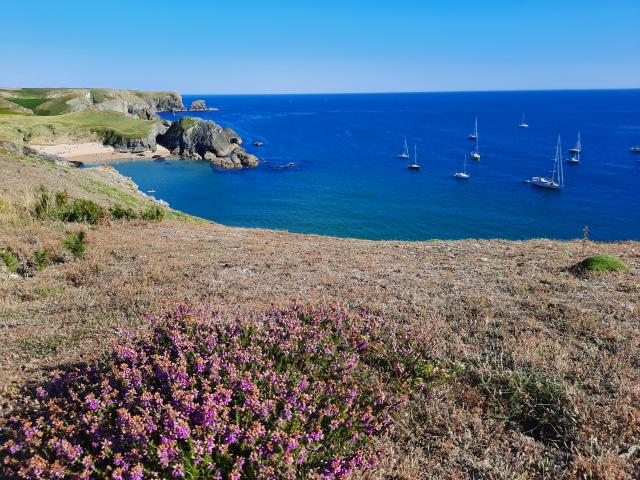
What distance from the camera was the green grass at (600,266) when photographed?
10.8 metres


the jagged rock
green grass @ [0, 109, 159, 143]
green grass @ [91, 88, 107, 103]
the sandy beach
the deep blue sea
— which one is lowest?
the deep blue sea

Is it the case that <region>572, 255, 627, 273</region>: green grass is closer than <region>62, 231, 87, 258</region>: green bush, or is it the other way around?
<region>572, 255, 627, 273</region>: green grass

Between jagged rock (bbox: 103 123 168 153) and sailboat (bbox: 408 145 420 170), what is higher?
jagged rock (bbox: 103 123 168 153)

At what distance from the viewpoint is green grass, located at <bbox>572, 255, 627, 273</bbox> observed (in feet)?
35.3

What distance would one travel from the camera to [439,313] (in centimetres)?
773

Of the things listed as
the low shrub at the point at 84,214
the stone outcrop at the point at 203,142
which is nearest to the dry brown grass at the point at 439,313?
the low shrub at the point at 84,214

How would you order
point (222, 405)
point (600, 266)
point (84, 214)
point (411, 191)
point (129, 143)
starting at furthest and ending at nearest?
point (129, 143)
point (411, 191)
point (84, 214)
point (600, 266)
point (222, 405)

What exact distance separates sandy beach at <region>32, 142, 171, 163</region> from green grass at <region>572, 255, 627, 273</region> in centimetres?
10114

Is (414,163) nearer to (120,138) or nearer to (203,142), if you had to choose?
(203,142)

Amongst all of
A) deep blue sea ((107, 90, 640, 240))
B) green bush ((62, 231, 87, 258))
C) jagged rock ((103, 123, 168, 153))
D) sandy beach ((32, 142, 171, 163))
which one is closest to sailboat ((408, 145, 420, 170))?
deep blue sea ((107, 90, 640, 240))

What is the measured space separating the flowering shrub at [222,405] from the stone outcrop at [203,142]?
94.0 metres

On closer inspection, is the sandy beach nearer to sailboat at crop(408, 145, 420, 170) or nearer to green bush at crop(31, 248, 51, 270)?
sailboat at crop(408, 145, 420, 170)

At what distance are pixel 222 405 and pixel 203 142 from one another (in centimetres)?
10603

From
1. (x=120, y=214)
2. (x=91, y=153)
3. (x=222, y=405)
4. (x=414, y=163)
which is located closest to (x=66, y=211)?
(x=120, y=214)
